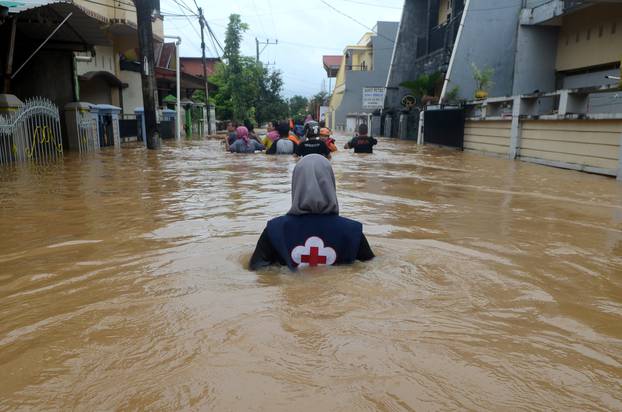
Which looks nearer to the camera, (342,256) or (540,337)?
(540,337)

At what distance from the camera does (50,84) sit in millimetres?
17109

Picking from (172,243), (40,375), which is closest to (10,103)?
(172,243)

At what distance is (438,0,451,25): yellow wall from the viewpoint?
29.0m

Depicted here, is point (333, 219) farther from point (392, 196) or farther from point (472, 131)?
point (472, 131)

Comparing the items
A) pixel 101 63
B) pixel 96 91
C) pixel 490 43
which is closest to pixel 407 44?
pixel 490 43

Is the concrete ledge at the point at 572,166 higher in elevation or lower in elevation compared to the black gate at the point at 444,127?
lower

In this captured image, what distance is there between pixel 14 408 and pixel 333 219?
8.05ft

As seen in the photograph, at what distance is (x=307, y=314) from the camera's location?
10.8ft

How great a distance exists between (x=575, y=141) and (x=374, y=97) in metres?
25.9

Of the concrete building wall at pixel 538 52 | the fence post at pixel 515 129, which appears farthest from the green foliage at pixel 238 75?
the fence post at pixel 515 129

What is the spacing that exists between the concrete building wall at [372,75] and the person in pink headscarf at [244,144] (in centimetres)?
3113

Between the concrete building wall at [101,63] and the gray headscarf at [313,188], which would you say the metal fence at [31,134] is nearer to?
the concrete building wall at [101,63]

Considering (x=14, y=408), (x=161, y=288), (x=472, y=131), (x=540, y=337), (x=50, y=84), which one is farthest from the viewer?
(x=472, y=131)

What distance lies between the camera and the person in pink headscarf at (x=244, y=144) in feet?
54.6
